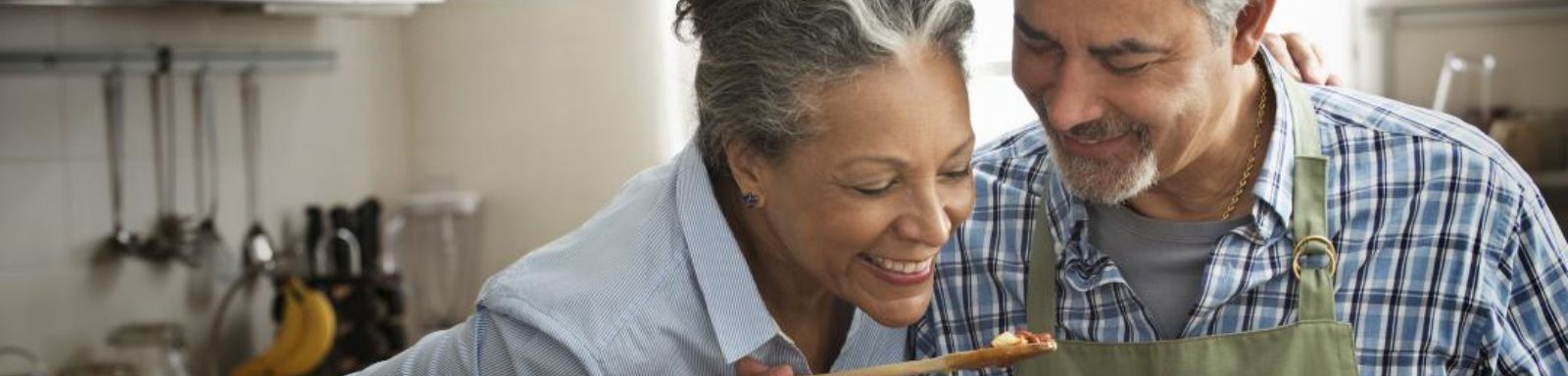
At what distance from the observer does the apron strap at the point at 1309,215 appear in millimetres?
1835

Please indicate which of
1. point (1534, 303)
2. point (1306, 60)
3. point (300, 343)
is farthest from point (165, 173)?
point (1534, 303)

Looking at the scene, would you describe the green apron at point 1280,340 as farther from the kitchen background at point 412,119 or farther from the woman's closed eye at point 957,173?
the kitchen background at point 412,119

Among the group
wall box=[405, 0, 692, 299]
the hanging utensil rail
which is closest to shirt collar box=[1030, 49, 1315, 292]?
the hanging utensil rail

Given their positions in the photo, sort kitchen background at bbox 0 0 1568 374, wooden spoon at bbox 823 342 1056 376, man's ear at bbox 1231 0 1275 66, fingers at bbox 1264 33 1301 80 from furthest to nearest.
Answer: kitchen background at bbox 0 0 1568 374, fingers at bbox 1264 33 1301 80, man's ear at bbox 1231 0 1275 66, wooden spoon at bbox 823 342 1056 376

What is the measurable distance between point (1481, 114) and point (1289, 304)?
10.1ft

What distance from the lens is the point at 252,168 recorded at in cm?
384

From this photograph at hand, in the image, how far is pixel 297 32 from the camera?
3.97m

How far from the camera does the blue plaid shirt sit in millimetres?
1804

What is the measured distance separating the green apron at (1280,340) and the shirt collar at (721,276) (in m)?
0.35

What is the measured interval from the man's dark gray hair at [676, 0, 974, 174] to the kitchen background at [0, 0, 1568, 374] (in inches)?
77.2

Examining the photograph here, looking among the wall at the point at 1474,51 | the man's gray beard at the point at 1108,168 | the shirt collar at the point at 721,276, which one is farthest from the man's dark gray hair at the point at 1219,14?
the wall at the point at 1474,51

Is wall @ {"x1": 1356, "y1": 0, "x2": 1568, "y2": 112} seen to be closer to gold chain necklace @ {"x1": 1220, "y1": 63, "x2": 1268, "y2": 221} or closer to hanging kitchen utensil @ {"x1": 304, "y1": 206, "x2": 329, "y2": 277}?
hanging kitchen utensil @ {"x1": 304, "y1": 206, "x2": 329, "y2": 277}

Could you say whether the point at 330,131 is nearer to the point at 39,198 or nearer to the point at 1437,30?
the point at 39,198

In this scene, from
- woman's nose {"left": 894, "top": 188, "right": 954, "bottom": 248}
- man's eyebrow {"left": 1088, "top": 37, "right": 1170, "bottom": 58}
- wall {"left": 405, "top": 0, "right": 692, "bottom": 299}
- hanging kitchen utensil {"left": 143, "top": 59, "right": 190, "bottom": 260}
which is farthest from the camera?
wall {"left": 405, "top": 0, "right": 692, "bottom": 299}
